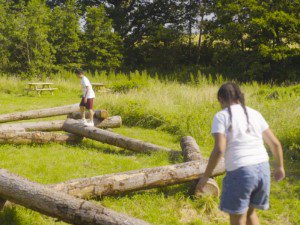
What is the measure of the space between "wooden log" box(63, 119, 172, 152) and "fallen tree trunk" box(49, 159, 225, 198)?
1924 mm

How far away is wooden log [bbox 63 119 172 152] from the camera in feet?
26.3

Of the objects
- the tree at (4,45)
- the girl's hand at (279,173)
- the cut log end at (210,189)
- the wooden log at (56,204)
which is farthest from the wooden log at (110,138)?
the tree at (4,45)

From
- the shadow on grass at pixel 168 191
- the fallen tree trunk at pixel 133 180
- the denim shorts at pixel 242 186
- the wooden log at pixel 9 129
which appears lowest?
the shadow on grass at pixel 168 191

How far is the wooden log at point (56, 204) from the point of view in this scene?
4090mm

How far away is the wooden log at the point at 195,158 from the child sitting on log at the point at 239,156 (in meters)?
1.32

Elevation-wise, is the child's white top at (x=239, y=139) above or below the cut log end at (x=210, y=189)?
above

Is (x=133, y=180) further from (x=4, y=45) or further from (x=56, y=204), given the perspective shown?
(x=4, y=45)

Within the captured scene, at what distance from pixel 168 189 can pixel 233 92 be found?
287cm

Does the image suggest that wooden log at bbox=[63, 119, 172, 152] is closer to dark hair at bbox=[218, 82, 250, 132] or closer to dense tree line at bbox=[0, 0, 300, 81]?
dark hair at bbox=[218, 82, 250, 132]

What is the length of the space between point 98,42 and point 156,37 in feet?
18.2

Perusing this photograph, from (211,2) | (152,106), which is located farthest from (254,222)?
(211,2)

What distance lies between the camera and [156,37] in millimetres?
33250

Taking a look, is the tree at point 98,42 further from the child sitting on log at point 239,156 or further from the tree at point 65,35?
the child sitting on log at point 239,156

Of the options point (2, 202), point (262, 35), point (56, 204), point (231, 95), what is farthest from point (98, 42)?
point (231, 95)
